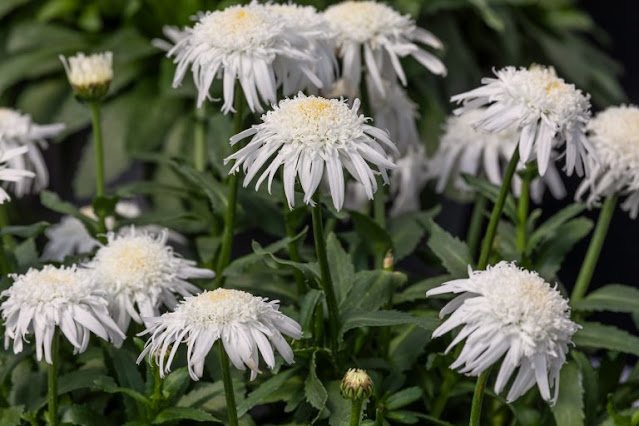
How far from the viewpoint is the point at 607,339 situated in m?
0.97

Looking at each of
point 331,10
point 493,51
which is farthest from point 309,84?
point 493,51

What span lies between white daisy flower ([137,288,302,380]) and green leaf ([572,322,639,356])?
0.35m

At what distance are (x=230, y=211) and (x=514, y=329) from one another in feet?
1.22

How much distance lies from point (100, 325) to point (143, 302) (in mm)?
76

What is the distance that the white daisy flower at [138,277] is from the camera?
2.91 feet

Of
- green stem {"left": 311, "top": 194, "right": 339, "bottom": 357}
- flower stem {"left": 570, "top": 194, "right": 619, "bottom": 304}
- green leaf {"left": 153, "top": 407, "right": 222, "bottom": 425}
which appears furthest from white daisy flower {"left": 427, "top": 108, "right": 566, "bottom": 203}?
green leaf {"left": 153, "top": 407, "right": 222, "bottom": 425}

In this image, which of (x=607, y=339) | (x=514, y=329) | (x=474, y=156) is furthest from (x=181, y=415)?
(x=474, y=156)

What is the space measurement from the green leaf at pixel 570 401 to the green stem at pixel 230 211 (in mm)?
341

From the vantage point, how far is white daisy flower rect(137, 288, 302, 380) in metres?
0.72

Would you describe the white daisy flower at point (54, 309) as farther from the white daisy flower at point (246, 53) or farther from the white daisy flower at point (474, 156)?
the white daisy flower at point (474, 156)

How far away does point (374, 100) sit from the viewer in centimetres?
124

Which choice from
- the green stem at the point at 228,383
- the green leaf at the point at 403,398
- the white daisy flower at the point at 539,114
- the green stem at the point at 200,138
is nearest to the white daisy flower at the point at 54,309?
the green stem at the point at 228,383

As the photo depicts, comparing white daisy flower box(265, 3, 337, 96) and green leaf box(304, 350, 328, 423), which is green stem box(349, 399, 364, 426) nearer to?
green leaf box(304, 350, 328, 423)

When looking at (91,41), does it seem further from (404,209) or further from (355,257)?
(355,257)
